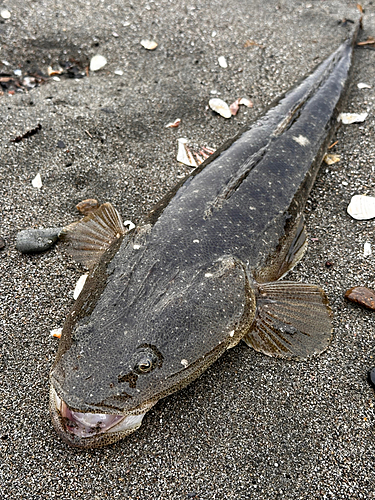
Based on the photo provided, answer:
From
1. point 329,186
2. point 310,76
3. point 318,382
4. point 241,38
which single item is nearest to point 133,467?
point 318,382

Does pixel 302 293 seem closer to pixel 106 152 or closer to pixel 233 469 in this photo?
pixel 233 469

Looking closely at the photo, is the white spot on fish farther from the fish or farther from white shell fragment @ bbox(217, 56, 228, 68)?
white shell fragment @ bbox(217, 56, 228, 68)

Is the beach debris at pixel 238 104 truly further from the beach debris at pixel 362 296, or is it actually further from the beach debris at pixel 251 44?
the beach debris at pixel 362 296

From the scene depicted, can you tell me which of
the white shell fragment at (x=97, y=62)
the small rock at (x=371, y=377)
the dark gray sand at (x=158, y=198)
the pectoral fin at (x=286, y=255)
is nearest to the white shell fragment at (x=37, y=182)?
the dark gray sand at (x=158, y=198)

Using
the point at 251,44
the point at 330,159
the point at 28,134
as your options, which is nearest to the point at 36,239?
the point at 28,134

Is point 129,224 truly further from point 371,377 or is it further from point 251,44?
point 251,44

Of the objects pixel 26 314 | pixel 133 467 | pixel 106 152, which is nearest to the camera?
pixel 133 467

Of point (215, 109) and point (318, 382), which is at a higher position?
point (215, 109)
